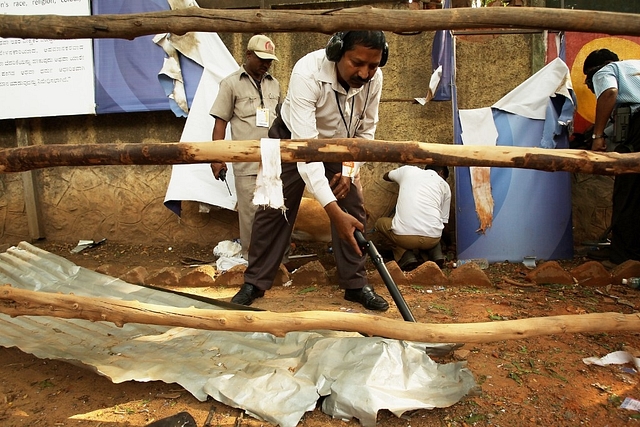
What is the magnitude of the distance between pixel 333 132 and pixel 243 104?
4.53 feet

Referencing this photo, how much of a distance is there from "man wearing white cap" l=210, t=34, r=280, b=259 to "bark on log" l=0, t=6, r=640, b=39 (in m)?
1.98

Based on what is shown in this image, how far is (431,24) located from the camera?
1.89m

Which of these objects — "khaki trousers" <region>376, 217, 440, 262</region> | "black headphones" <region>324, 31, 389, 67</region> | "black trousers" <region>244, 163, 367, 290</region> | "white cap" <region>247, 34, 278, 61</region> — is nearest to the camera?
"black headphones" <region>324, 31, 389, 67</region>

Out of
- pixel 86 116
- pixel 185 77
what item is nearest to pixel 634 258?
pixel 185 77

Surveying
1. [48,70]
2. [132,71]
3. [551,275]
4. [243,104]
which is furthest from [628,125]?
[48,70]

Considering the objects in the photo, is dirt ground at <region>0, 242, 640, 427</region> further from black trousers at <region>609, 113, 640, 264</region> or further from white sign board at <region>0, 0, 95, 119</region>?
white sign board at <region>0, 0, 95, 119</region>

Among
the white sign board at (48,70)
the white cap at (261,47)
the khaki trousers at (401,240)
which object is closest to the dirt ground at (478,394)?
the khaki trousers at (401,240)

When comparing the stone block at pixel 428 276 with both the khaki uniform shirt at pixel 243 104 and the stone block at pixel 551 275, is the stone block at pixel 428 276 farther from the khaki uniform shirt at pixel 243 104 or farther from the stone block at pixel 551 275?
the khaki uniform shirt at pixel 243 104

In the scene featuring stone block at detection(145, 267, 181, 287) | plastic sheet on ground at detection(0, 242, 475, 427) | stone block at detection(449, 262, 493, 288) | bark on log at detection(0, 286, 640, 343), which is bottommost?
stone block at detection(145, 267, 181, 287)

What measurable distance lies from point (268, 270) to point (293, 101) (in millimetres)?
1184

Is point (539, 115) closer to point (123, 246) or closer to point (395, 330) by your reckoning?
point (395, 330)

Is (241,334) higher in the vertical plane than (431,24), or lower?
lower

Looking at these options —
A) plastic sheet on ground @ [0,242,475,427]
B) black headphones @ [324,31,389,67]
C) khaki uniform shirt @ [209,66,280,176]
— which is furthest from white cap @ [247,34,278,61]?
plastic sheet on ground @ [0,242,475,427]

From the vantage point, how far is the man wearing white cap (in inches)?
157
